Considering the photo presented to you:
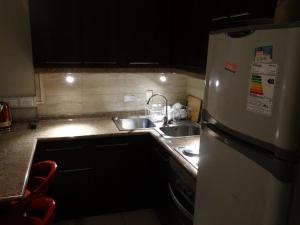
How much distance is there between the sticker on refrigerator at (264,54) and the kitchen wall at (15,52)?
89.4 inches

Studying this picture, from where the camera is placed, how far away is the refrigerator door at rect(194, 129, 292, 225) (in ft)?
3.00

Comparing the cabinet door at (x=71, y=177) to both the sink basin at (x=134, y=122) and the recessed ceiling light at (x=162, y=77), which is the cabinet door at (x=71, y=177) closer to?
the sink basin at (x=134, y=122)

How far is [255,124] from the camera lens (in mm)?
958

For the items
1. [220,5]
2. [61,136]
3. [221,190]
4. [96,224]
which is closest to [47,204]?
[61,136]

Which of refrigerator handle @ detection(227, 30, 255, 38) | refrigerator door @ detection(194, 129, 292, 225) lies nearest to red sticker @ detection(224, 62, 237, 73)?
refrigerator handle @ detection(227, 30, 255, 38)

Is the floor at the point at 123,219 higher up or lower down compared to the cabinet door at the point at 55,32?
lower down

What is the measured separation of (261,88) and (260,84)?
15 mm

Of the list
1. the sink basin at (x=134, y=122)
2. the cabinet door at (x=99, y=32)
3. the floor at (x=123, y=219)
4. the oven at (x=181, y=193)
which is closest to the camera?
the oven at (x=181, y=193)

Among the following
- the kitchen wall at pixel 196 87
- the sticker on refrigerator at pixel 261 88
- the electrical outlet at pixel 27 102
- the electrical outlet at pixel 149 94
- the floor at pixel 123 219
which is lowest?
the floor at pixel 123 219

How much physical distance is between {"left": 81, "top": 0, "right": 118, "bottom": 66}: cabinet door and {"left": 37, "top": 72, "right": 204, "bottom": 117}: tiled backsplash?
0.94 feet

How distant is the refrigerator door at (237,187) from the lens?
91 cm

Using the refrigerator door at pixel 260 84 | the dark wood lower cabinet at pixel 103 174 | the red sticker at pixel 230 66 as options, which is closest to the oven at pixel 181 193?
the dark wood lower cabinet at pixel 103 174

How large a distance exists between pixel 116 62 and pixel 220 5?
3.74 ft

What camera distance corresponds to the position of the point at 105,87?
288 centimetres
